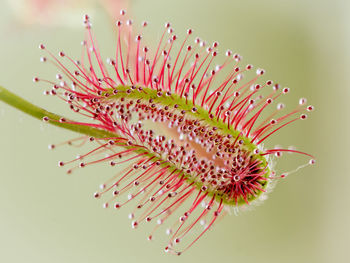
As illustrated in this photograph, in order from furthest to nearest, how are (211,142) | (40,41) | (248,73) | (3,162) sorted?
(248,73) < (40,41) < (3,162) < (211,142)

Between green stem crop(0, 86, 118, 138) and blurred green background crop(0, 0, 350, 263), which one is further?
blurred green background crop(0, 0, 350, 263)

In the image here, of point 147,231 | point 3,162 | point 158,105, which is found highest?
point 158,105

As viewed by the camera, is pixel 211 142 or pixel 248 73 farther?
pixel 248 73

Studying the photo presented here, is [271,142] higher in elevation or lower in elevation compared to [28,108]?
higher

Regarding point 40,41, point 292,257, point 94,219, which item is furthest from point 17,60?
point 292,257

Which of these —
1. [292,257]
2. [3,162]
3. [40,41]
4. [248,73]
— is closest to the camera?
[3,162]

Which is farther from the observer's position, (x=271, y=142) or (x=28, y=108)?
(x=271, y=142)

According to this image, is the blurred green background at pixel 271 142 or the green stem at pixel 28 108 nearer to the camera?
the green stem at pixel 28 108

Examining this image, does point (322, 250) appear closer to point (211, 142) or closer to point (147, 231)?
point (147, 231)
